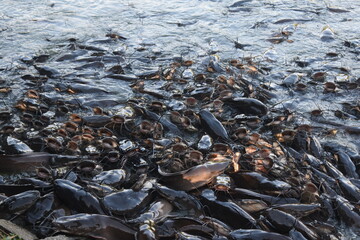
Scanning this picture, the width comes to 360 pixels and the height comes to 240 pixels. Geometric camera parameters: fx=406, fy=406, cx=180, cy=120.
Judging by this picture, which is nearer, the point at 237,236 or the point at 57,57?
the point at 237,236

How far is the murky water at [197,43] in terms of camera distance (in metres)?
5.08

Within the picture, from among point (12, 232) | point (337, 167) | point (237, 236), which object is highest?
point (12, 232)

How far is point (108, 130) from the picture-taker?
13.4ft

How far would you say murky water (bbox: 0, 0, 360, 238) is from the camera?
16.7ft

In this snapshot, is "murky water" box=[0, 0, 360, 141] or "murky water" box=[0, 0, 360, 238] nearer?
"murky water" box=[0, 0, 360, 238]

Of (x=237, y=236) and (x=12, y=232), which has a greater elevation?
(x=12, y=232)

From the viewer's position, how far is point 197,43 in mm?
6805

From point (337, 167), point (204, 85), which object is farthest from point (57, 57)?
point (337, 167)

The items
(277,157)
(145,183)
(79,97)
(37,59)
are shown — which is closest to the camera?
(145,183)

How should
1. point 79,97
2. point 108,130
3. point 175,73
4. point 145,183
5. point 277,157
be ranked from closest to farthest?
point 145,183
point 277,157
point 108,130
point 79,97
point 175,73

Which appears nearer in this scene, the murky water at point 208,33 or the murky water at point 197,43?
the murky water at point 197,43

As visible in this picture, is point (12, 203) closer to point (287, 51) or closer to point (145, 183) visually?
point (145, 183)

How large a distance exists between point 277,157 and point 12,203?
232 centimetres

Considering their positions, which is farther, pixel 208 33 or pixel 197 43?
pixel 208 33
